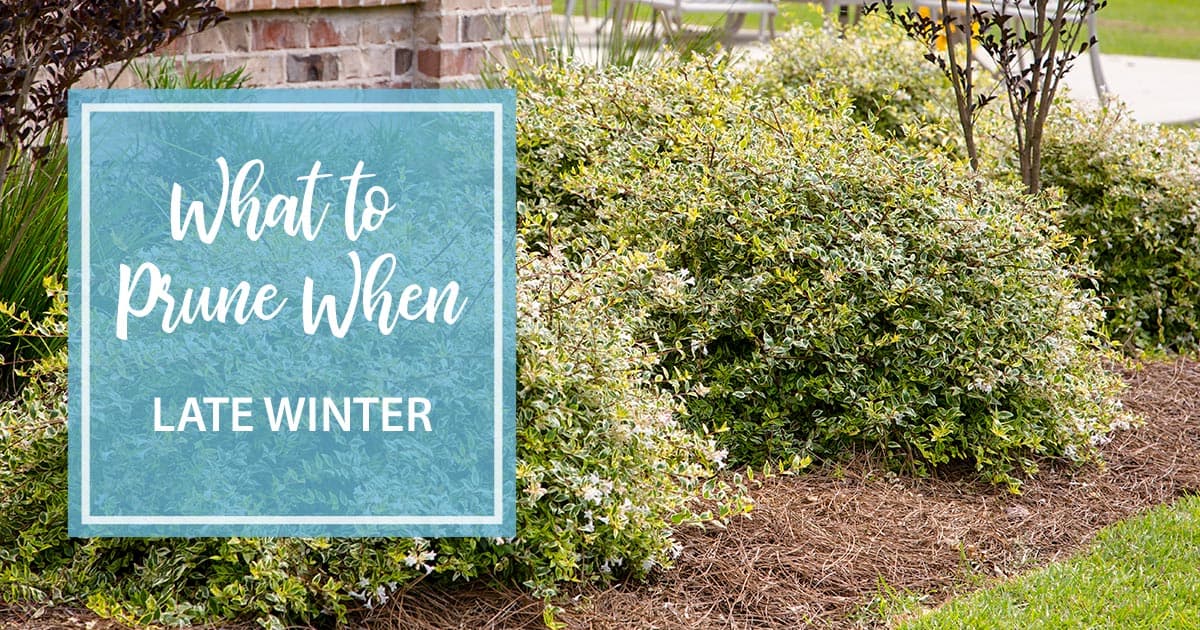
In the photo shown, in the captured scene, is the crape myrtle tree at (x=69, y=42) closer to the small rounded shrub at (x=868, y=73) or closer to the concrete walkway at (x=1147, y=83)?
the small rounded shrub at (x=868, y=73)

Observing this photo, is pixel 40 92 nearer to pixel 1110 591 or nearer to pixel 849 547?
pixel 849 547

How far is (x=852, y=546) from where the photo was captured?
3199mm

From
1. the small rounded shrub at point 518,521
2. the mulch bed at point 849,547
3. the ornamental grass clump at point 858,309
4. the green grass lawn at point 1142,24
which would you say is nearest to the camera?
the small rounded shrub at point 518,521

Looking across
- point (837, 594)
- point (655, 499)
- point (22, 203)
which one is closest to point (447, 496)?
point (655, 499)

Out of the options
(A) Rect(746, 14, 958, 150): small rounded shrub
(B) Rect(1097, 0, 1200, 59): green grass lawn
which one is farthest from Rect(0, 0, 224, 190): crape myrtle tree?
(B) Rect(1097, 0, 1200, 59): green grass lawn

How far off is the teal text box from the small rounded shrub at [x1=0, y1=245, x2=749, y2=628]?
57 mm

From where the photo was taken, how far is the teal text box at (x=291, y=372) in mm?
2680

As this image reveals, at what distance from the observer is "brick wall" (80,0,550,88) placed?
199 inches

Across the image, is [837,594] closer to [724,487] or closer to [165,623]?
[724,487]

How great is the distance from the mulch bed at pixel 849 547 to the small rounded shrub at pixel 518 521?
0.24 ft

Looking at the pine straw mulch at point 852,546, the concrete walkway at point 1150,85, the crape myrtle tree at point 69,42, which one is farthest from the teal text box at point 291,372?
the concrete walkway at point 1150,85

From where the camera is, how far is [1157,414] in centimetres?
422

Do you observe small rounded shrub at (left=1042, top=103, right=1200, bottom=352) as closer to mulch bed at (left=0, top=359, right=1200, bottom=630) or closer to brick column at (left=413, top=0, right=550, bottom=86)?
mulch bed at (left=0, top=359, right=1200, bottom=630)

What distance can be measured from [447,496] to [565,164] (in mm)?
1928
